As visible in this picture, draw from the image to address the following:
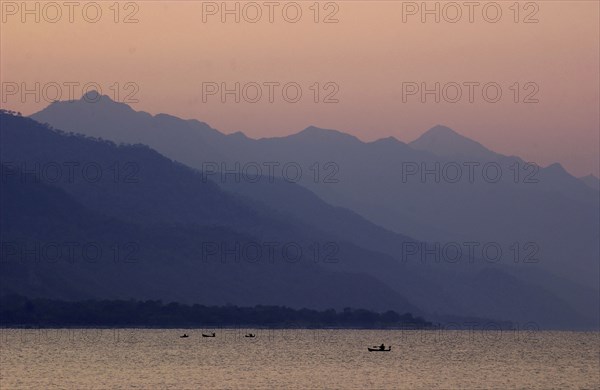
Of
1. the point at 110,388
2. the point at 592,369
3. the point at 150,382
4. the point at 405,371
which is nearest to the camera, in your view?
the point at 110,388

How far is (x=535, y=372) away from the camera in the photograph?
187 metres

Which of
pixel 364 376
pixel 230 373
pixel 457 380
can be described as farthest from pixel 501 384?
pixel 230 373

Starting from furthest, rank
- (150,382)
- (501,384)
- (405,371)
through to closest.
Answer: (405,371), (501,384), (150,382)

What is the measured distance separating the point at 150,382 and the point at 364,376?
115 feet

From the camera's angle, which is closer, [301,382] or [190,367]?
[301,382]

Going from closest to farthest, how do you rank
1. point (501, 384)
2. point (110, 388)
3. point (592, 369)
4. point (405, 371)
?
point (110, 388), point (501, 384), point (405, 371), point (592, 369)

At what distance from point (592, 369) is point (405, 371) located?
123 ft

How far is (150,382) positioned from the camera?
479 ft

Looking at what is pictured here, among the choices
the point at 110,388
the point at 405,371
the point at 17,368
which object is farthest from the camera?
the point at 405,371

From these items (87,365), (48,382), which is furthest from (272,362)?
(48,382)

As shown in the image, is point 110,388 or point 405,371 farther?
point 405,371

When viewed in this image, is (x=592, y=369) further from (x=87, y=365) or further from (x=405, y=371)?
(x=87, y=365)

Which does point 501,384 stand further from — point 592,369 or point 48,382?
point 48,382

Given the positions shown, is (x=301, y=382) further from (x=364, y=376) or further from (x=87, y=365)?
(x=87, y=365)
